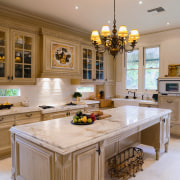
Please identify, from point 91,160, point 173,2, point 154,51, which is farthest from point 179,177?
point 154,51

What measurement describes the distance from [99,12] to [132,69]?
2.67 meters

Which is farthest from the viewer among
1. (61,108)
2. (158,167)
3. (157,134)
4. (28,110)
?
(61,108)

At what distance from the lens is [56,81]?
4.91 metres

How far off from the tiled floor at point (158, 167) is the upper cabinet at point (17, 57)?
5.38ft

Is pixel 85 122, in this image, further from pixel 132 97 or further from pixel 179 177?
pixel 132 97

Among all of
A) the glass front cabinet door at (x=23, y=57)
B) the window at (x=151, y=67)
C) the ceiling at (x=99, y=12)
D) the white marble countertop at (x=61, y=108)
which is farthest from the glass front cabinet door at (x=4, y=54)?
the window at (x=151, y=67)

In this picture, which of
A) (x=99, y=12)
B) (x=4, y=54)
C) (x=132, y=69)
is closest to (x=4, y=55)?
(x=4, y=54)

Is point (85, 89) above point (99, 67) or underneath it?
underneath

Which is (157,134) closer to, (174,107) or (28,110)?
(174,107)

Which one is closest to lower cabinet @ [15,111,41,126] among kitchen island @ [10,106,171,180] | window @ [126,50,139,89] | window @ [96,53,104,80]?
kitchen island @ [10,106,171,180]

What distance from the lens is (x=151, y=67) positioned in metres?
5.67

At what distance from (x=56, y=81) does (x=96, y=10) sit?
6.95ft

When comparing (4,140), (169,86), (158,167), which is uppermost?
(169,86)

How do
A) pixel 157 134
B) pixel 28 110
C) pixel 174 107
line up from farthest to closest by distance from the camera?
pixel 174 107, pixel 28 110, pixel 157 134
